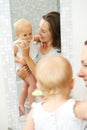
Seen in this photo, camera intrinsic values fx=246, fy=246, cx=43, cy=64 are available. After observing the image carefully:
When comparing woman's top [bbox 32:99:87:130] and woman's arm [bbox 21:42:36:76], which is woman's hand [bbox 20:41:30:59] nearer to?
woman's arm [bbox 21:42:36:76]

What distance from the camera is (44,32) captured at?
1.42m

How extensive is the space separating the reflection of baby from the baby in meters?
0.47

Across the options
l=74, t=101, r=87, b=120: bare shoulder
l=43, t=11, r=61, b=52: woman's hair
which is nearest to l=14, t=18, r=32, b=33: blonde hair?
l=43, t=11, r=61, b=52: woman's hair

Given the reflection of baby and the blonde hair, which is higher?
Result: the blonde hair

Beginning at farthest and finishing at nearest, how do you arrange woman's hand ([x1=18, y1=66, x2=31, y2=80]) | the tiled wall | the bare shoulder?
woman's hand ([x1=18, y1=66, x2=31, y2=80]) < the tiled wall < the bare shoulder

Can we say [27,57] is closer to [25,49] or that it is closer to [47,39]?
[25,49]

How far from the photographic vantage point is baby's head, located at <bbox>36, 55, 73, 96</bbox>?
0.96m

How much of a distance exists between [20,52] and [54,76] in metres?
0.55

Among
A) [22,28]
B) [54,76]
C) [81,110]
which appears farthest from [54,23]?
[81,110]

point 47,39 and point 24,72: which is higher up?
A: point 47,39

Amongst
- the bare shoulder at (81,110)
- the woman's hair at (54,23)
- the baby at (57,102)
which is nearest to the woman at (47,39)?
the woman's hair at (54,23)

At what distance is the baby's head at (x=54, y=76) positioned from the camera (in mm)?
956

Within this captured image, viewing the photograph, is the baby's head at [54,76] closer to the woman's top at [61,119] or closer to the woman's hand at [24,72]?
the woman's top at [61,119]

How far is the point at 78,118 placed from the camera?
952 millimetres
